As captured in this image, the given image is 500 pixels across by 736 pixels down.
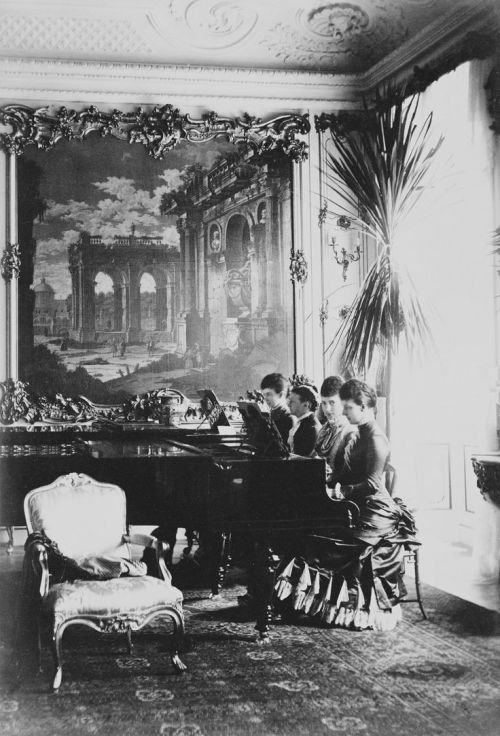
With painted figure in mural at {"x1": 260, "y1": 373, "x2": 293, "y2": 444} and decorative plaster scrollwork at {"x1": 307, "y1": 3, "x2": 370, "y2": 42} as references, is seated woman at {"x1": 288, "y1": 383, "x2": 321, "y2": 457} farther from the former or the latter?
decorative plaster scrollwork at {"x1": 307, "y1": 3, "x2": 370, "y2": 42}

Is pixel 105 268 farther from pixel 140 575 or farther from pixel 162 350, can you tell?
pixel 140 575

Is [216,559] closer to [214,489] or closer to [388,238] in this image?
[214,489]

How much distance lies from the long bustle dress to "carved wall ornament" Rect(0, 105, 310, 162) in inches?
159

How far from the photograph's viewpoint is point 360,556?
4.29 m

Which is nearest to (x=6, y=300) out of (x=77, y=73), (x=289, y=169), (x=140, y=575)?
(x=77, y=73)

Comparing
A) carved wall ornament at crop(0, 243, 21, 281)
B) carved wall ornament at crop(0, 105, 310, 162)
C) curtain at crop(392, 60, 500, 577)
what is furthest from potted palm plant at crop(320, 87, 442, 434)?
carved wall ornament at crop(0, 243, 21, 281)

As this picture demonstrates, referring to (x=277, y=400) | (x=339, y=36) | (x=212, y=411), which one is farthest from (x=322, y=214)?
(x=277, y=400)

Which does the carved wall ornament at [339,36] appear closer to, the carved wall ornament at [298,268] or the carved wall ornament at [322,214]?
the carved wall ornament at [322,214]

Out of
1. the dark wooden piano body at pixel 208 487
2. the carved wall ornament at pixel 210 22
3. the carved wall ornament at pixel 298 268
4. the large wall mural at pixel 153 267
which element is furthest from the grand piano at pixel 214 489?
the carved wall ornament at pixel 210 22

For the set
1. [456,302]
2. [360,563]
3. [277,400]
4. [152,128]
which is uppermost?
[152,128]

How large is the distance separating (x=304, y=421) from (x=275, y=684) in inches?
76.5

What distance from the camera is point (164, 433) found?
691 cm

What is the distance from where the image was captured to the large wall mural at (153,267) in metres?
7.23

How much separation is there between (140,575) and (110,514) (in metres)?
0.43
